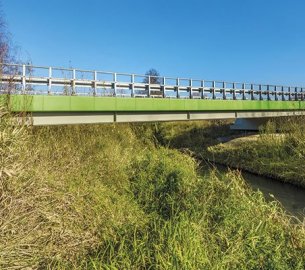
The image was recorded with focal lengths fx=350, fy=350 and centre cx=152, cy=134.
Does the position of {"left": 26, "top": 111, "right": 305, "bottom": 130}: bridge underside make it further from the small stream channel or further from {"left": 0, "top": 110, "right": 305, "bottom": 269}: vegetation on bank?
the small stream channel

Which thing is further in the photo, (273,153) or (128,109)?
(273,153)

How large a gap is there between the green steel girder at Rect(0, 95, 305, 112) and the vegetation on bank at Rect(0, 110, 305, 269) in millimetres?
2381

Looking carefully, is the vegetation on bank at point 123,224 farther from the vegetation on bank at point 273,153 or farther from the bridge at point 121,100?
the vegetation on bank at point 273,153

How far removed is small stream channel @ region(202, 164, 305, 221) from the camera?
14.4 m

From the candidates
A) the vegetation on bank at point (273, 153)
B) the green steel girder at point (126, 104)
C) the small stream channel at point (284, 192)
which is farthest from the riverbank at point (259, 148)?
the green steel girder at point (126, 104)

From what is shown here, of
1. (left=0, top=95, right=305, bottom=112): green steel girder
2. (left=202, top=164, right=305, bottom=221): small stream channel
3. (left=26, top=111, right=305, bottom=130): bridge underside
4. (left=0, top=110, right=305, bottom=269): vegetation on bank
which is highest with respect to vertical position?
(left=0, top=95, right=305, bottom=112): green steel girder

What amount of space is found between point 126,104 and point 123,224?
13197 millimetres

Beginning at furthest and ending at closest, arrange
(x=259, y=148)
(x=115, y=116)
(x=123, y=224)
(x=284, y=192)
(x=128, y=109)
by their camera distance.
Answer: (x=259, y=148)
(x=128, y=109)
(x=115, y=116)
(x=284, y=192)
(x=123, y=224)

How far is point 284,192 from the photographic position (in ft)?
60.3

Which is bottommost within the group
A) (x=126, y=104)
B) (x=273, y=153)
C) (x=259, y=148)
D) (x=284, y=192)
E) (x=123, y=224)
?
(x=284, y=192)

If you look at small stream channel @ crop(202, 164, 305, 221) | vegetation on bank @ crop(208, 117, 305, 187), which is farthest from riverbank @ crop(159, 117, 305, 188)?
small stream channel @ crop(202, 164, 305, 221)

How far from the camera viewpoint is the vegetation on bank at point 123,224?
6.06 metres

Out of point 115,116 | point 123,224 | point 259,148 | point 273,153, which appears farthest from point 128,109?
point 123,224

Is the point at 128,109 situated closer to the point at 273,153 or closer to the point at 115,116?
the point at 115,116
